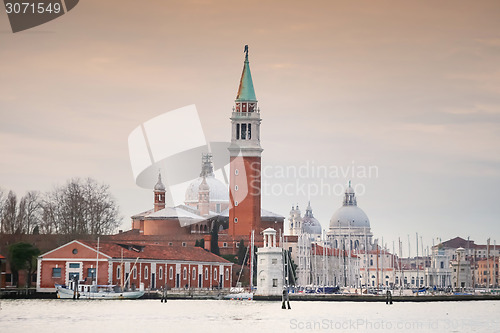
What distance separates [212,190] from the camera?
4929 inches

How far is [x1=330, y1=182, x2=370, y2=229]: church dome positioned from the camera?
184 metres

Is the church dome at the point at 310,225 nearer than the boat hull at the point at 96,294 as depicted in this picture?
No

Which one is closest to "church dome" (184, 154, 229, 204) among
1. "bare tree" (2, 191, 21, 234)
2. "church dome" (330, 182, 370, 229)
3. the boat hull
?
"bare tree" (2, 191, 21, 234)

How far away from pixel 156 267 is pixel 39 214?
43.1 feet

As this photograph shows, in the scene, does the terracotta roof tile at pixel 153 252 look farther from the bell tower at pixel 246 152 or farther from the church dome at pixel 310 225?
the church dome at pixel 310 225

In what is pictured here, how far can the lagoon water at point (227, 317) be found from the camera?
53.4 metres

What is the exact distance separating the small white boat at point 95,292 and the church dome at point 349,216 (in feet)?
345

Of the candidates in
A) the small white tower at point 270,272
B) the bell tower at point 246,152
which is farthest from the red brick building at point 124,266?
the bell tower at point 246,152

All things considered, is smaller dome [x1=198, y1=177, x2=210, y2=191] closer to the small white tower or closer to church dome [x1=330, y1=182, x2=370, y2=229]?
the small white tower

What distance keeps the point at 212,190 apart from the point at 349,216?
62.0 m

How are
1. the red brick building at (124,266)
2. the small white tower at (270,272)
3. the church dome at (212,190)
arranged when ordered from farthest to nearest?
the church dome at (212,190) → the small white tower at (270,272) → the red brick building at (124,266)

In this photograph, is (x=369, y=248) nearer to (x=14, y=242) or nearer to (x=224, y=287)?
(x=224, y=287)

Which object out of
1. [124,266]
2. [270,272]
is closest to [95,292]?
[124,266]

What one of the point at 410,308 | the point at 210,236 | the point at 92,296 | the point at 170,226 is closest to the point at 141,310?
the point at 92,296
